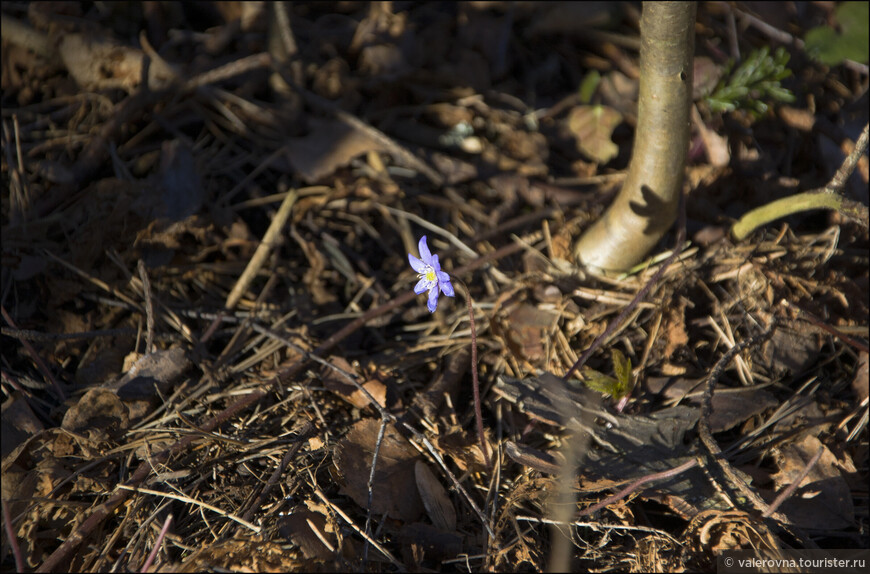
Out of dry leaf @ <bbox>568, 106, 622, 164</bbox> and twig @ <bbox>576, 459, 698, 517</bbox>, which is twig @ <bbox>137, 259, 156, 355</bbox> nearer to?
twig @ <bbox>576, 459, 698, 517</bbox>

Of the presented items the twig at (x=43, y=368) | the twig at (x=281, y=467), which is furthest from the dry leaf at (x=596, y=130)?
the twig at (x=43, y=368)

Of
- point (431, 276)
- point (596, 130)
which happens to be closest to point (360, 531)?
point (431, 276)

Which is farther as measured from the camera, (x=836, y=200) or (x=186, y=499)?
(x=836, y=200)

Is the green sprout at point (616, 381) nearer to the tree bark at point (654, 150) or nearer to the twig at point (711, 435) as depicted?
the twig at point (711, 435)

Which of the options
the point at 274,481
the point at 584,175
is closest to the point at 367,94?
the point at 584,175

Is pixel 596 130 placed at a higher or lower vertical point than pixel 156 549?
higher

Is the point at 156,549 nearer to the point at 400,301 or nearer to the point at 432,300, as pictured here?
the point at 432,300
